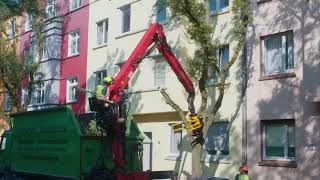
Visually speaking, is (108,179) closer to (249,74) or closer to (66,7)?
(249,74)

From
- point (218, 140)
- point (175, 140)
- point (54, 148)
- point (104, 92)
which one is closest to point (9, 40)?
point (175, 140)

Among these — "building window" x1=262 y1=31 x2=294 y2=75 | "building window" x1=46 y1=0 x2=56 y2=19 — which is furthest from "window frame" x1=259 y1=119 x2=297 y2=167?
"building window" x1=46 y1=0 x2=56 y2=19

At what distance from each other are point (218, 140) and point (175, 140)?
9.43ft

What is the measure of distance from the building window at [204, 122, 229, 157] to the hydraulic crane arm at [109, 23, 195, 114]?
482 centimetres

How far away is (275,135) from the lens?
18219 mm

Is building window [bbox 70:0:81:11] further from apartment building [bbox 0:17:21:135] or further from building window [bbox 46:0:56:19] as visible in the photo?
apartment building [bbox 0:17:21:135]

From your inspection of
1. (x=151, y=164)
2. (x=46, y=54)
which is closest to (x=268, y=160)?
(x=151, y=164)

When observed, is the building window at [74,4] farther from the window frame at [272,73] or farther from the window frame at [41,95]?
the window frame at [272,73]

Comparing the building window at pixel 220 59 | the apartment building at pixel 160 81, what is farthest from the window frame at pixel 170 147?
the building window at pixel 220 59

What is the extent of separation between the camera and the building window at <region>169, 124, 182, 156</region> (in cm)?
2217

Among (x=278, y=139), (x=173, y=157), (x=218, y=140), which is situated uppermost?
(x=278, y=139)

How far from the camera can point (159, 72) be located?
23.5m

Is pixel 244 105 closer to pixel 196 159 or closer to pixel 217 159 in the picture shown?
pixel 217 159

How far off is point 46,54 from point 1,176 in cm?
1458
